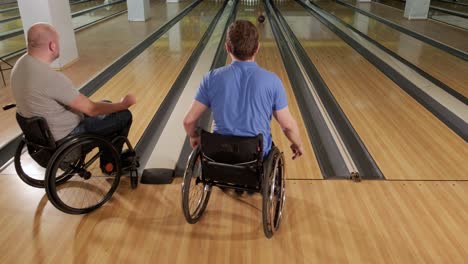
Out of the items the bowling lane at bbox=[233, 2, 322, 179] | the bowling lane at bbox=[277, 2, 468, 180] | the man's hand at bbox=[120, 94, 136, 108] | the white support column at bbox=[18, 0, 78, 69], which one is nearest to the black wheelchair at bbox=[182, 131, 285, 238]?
the man's hand at bbox=[120, 94, 136, 108]

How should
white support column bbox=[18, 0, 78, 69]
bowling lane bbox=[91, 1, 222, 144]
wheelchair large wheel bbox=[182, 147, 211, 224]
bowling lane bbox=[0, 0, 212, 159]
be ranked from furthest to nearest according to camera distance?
white support column bbox=[18, 0, 78, 69]
bowling lane bbox=[0, 0, 212, 159]
bowling lane bbox=[91, 1, 222, 144]
wheelchair large wheel bbox=[182, 147, 211, 224]

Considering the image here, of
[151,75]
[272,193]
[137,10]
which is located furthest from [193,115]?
[137,10]

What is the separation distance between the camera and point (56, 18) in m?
5.00

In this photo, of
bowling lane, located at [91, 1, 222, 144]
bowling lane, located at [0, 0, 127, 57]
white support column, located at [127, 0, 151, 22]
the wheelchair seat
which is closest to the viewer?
the wheelchair seat

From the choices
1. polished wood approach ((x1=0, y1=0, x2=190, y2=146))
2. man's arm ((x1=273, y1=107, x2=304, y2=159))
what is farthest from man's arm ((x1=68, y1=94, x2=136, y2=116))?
polished wood approach ((x1=0, y1=0, x2=190, y2=146))

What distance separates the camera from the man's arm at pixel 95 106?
2.10 metres

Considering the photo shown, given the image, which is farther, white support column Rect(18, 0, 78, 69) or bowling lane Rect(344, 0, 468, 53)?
bowling lane Rect(344, 0, 468, 53)

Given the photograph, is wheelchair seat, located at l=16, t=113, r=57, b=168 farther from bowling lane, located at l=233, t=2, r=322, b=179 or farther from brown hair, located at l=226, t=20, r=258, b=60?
bowling lane, located at l=233, t=2, r=322, b=179

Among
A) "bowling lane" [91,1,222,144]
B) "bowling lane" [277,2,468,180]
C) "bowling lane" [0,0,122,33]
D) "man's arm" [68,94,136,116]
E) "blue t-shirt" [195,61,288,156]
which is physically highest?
"blue t-shirt" [195,61,288,156]

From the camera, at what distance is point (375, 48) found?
20.9 ft

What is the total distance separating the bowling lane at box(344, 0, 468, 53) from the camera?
667 cm

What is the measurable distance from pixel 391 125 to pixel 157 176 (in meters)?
2.10

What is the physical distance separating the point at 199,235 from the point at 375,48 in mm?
5249

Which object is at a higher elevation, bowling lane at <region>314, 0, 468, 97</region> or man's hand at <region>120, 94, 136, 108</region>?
man's hand at <region>120, 94, 136, 108</region>
